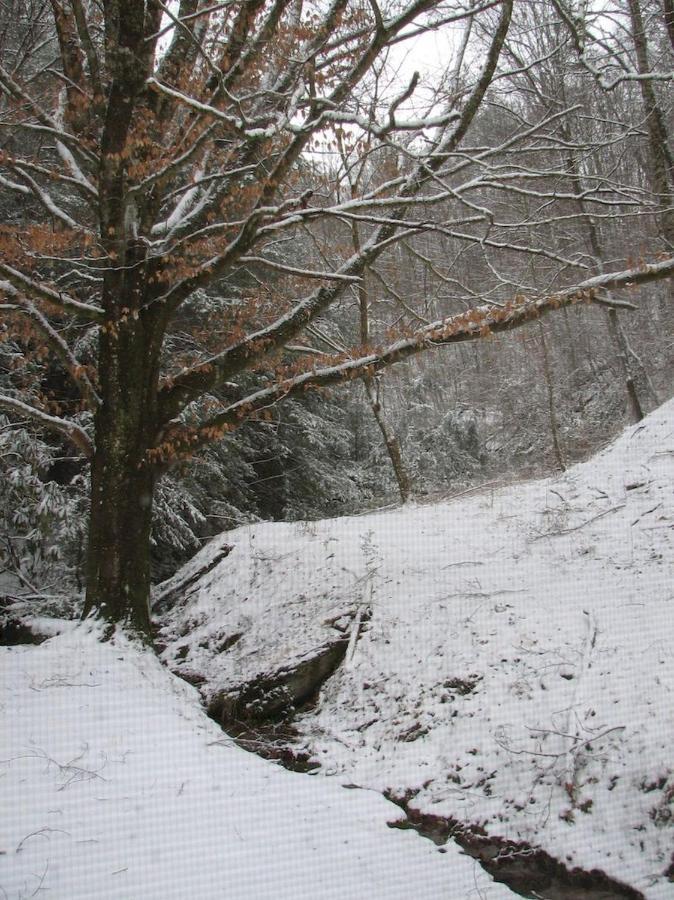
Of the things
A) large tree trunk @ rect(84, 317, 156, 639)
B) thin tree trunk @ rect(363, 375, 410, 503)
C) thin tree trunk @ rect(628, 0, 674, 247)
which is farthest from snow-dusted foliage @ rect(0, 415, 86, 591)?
thin tree trunk @ rect(628, 0, 674, 247)

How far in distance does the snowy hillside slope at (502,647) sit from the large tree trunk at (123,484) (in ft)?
4.91

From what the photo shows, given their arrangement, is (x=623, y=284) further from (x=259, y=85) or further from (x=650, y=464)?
(x=259, y=85)

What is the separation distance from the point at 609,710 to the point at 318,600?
12.5 feet

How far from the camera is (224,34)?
6.79 metres

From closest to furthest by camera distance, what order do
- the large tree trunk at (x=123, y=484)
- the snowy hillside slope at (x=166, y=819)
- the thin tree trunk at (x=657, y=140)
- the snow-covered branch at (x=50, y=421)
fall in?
1. the snowy hillside slope at (x=166, y=819)
2. the large tree trunk at (x=123, y=484)
3. the snow-covered branch at (x=50, y=421)
4. the thin tree trunk at (x=657, y=140)

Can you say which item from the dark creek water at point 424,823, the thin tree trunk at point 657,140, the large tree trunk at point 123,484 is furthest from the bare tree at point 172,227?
the thin tree trunk at point 657,140

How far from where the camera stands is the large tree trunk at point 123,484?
20.6 ft

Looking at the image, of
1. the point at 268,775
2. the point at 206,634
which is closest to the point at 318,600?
the point at 206,634

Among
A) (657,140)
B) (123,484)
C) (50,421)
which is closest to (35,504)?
(50,421)

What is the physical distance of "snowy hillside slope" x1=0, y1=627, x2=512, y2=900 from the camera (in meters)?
3.13

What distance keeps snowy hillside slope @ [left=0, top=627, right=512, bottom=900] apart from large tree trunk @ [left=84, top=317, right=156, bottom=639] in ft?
3.74

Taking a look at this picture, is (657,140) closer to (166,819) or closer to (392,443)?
(392,443)

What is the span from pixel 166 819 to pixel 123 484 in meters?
3.67

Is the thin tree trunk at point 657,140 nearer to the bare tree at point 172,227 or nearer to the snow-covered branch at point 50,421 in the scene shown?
the bare tree at point 172,227
